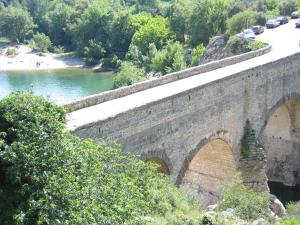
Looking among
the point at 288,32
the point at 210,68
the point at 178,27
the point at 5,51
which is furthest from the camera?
the point at 5,51

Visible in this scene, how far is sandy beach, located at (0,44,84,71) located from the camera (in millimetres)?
61094

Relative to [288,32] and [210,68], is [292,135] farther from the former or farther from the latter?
[288,32]

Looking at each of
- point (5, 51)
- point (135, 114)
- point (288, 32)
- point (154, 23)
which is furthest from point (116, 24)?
point (135, 114)

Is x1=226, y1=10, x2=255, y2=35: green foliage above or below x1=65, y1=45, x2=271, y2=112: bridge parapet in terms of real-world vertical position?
below

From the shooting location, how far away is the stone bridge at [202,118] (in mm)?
13656

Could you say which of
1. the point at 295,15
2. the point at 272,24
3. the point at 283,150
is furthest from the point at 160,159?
the point at 295,15

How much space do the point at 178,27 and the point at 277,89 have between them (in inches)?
1367

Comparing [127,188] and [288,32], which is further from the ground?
[127,188]

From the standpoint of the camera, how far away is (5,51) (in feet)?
220

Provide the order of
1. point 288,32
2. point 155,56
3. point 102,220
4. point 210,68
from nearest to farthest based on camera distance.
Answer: point 102,220
point 210,68
point 288,32
point 155,56

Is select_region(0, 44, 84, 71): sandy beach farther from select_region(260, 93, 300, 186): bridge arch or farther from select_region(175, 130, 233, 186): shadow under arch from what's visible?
select_region(175, 130, 233, 186): shadow under arch

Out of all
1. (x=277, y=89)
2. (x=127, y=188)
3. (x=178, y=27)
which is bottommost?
(x=178, y=27)

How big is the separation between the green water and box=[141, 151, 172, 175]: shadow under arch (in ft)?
94.8

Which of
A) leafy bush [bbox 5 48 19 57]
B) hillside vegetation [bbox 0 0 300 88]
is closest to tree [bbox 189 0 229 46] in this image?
hillside vegetation [bbox 0 0 300 88]
